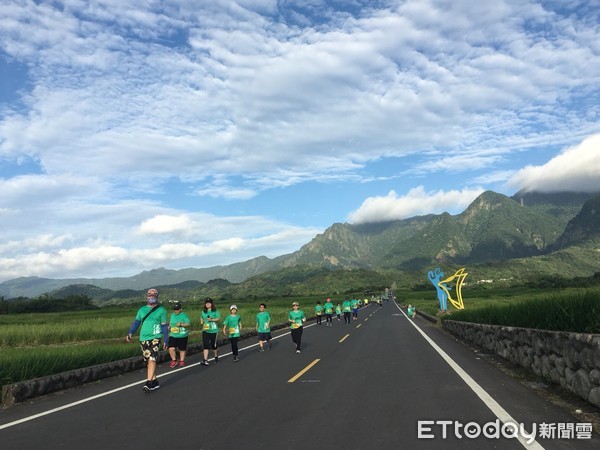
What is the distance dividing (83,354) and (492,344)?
445 inches

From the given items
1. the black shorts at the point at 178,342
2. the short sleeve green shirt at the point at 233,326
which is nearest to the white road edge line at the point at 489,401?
the short sleeve green shirt at the point at 233,326

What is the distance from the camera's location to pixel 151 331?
350 inches

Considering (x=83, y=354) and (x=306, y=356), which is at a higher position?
(x=83, y=354)

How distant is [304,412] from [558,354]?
4614 mm

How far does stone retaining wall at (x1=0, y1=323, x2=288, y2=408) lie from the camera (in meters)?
8.25

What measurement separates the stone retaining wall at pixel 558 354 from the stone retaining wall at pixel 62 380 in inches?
383

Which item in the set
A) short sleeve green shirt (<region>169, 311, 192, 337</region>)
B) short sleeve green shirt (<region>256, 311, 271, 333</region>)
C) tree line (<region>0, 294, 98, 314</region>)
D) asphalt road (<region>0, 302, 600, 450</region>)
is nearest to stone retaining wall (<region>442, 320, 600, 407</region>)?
asphalt road (<region>0, 302, 600, 450</region>)

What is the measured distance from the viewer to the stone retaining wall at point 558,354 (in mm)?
6371

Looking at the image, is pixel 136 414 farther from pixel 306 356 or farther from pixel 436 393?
pixel 306 356

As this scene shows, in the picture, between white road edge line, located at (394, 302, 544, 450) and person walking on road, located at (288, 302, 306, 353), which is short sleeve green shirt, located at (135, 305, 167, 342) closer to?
white road edge line, located at (394, 302, 544, 450)

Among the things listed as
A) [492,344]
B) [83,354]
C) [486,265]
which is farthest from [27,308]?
[486,265]

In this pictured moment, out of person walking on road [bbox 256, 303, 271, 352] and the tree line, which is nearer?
person walking on road [bbox 256, 303, 271, 352]

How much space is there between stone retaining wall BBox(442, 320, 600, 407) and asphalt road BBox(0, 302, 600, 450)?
63cm

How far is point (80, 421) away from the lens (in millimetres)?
6637
